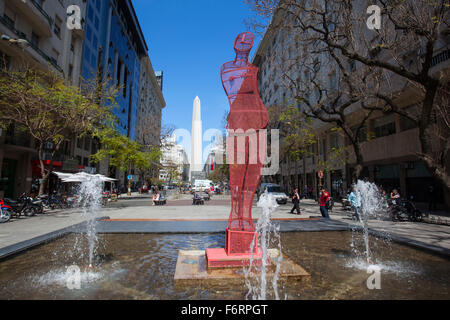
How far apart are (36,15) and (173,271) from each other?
2477 cm

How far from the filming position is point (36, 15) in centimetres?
2058

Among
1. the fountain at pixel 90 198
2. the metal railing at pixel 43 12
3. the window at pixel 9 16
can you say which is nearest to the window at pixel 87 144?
the fountain at pixel 90 198

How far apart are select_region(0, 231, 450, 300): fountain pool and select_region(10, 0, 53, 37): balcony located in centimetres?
2078

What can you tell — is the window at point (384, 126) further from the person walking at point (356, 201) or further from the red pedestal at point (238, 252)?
the red pedestal at point (238, 252)

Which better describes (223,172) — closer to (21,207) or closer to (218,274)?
(21,207)

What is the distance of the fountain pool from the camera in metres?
3.97

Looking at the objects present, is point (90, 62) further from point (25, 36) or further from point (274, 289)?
point (274, 289)

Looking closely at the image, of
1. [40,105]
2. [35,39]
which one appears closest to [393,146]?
[40,105]

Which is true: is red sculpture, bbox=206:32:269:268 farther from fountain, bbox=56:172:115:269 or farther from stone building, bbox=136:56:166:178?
stone building, bbox=136:56:166:178

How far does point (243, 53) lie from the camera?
5.59m

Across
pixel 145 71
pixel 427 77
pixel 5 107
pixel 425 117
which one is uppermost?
pixel 145 71

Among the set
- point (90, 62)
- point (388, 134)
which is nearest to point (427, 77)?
point (388, 134)
